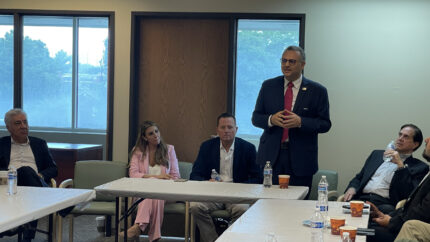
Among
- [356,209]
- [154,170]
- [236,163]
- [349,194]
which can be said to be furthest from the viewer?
[154,170]

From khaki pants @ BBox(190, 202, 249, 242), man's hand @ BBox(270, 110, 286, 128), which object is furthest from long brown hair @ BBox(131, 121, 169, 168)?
man's hand @ BBox(270, 110, 286, 128)

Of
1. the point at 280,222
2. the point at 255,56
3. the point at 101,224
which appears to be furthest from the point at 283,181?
the point at 101,224

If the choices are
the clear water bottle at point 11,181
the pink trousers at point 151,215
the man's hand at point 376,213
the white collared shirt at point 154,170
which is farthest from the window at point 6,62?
the man's hand at point 376,213

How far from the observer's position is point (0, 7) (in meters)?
6.93

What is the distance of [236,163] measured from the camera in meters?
5.62

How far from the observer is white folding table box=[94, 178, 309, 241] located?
4371 mm

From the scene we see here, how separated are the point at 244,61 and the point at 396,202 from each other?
93.4 inches

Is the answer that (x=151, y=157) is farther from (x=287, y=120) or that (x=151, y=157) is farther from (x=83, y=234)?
(x=287, y=120)

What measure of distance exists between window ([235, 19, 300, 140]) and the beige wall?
0.22m

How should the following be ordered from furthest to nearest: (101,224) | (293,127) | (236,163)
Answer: (101,224), (236,163), (293,127)

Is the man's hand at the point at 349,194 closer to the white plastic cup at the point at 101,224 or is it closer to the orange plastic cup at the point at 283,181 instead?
the orange plastic cup at the point at 283,181

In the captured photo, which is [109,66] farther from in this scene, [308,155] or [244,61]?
[308,155]

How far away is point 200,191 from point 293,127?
0.84m

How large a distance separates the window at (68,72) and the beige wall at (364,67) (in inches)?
101
